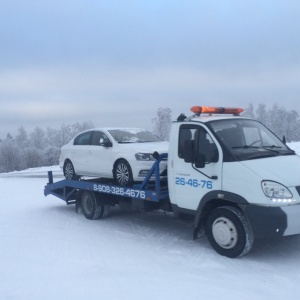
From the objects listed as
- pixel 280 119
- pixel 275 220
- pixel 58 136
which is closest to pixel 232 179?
pixel 275 220

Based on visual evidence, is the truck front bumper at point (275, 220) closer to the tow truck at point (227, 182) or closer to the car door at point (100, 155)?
the tow truck at point (227, 182)

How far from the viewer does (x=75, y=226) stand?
28.3 feet

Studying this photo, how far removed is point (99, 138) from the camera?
29.8 feet

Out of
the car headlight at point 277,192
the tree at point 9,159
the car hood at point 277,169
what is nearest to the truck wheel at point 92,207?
the car hood at point 277,169

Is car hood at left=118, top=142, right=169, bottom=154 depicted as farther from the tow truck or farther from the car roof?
the car roof

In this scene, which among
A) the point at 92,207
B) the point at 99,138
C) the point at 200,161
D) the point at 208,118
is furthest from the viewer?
the point at 92,207

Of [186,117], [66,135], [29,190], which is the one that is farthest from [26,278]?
[66,135]

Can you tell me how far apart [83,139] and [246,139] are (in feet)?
15.3

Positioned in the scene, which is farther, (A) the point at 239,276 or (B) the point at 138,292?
(A) the point at 239,276

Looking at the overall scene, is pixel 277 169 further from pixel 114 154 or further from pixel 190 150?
pixel 114 154

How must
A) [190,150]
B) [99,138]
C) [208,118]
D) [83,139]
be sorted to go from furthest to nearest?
[83,139] < [99,138] < [208,118] < [190,150]

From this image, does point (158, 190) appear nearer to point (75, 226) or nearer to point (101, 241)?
point (101, 241)

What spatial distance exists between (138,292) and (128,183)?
346 centimetres

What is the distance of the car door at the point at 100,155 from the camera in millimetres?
8570
